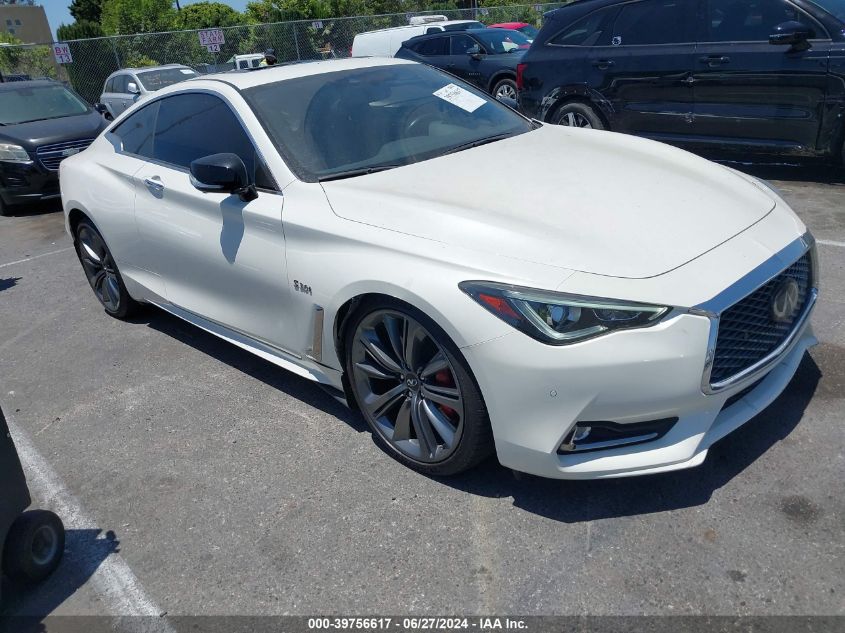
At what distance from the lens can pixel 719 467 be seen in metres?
3.08

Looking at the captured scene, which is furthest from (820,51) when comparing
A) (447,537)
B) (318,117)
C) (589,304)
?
(447,537)

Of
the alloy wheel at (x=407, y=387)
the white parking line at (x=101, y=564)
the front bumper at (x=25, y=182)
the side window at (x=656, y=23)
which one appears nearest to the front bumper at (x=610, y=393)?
the alloy wheel at (x=407, y=387)

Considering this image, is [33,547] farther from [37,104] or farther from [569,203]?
[37,104]

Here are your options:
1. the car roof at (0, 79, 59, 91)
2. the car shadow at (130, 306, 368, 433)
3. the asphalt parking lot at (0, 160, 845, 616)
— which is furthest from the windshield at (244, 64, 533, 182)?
the car roof at (0, 79, 59, 91)

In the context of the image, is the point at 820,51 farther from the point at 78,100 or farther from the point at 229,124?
the point at 78,100

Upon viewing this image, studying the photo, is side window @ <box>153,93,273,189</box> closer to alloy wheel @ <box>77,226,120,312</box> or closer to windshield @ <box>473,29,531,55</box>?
alloy wheel @ <box>77,226,120,312</box>

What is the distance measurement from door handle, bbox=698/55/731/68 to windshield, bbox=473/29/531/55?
7.49 m

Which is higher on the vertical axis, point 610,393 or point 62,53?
point 62,53

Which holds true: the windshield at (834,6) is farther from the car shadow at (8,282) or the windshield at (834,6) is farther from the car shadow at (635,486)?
the car shadow at (8,282)

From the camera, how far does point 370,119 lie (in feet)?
12.9

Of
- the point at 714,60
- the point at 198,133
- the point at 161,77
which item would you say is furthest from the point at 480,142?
the point at 161,77

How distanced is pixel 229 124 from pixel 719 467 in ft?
9.35

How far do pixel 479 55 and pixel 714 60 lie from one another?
749 cm

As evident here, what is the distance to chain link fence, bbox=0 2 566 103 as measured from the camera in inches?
890
